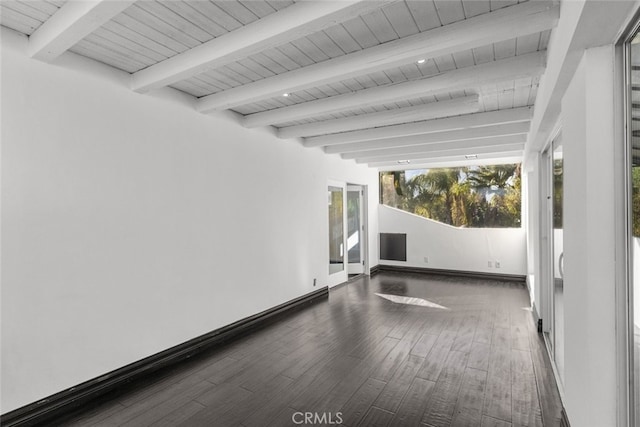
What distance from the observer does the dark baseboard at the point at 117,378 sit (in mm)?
2201

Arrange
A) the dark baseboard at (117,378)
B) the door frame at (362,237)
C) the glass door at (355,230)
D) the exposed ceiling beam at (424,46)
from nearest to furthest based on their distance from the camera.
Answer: the exposed ceiling beam at (424,46) → the dark baseboard at (117,378) → the glass door at (355,230) → the door frame at (362,237)

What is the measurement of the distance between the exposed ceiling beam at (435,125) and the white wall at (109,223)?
1365 millimetres

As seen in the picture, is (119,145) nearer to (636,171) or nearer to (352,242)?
(636,171)

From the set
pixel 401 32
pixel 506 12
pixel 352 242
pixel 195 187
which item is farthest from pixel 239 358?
pixel 352 242

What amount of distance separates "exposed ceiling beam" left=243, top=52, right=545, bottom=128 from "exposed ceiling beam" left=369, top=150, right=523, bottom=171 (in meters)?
3.68

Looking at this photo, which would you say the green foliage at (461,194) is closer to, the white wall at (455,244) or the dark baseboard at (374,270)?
the white wall at (455,244)

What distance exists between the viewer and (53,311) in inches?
92.4

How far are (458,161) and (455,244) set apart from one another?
1.86 m

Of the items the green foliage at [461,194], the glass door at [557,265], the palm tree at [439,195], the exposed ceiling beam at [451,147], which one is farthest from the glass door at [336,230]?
the glass door at [557,265]

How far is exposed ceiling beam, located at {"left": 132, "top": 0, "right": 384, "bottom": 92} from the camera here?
70.4 inches

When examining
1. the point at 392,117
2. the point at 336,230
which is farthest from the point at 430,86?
the point at 336,230

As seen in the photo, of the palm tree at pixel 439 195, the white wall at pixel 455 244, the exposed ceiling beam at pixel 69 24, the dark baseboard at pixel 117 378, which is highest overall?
the exposed ceiling beam at pixel 69 24

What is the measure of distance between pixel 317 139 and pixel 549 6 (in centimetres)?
354

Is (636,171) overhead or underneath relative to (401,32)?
underneath
